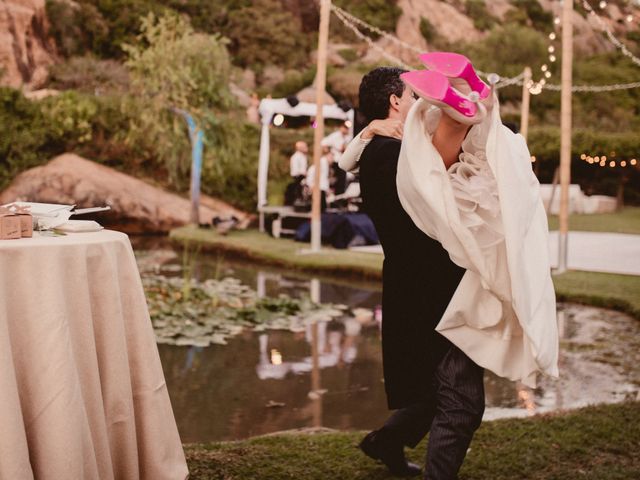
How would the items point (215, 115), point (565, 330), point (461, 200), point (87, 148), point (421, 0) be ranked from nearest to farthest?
point (461, 200) < point (565, 330) < point (215, 115) < point (87, 148) < point (421, 0)

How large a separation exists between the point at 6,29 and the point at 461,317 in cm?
2657

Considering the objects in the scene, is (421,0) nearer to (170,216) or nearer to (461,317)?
(170,216)

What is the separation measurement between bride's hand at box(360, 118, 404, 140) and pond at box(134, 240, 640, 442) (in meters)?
1.86

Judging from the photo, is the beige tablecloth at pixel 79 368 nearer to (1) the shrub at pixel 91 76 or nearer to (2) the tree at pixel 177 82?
(2) the tree at pixel 177 82

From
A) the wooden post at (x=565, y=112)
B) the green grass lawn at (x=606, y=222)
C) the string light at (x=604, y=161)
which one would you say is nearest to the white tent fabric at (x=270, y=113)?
the green grass lawn at (x=606, y=222)

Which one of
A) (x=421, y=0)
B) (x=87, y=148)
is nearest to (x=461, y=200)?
(x=87, y=148)

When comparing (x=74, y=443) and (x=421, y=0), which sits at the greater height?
(x=421, y=0)

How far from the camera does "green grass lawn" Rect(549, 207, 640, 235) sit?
16.4 metres

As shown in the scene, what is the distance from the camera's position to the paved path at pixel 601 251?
9633mm

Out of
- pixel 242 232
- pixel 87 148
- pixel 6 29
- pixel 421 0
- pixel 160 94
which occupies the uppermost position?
pixel 421 0

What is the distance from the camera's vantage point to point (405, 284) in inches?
105

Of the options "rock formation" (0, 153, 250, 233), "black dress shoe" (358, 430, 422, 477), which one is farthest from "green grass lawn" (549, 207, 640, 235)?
"black dress shoe" (358, 430, 422, 477)

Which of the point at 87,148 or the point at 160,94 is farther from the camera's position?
the point at 87,148

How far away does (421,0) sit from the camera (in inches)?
1563
